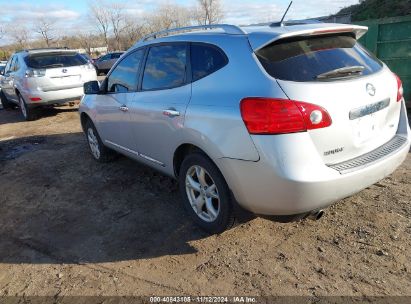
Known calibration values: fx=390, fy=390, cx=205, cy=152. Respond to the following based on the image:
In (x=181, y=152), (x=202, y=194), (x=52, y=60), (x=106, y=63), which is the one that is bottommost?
(x=106, y=63)

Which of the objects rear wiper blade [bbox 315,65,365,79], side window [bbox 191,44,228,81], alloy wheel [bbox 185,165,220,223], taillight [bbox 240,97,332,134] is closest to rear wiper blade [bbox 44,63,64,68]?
side window [bbox 191,44,228,81]

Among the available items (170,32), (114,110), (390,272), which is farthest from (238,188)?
(114,110)

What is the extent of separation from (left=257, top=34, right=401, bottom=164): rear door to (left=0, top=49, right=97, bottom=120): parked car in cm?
771

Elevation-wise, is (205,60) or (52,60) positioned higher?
(205,60)

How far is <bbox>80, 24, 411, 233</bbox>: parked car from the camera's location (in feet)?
8.67

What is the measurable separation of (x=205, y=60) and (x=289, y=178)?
51.5 inches

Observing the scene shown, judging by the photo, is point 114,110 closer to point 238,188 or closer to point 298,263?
point 238,188

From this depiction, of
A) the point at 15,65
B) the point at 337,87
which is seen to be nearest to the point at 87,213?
the point at 337,87

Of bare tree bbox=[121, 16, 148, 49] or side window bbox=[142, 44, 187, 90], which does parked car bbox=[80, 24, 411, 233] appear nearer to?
side window bbox=[142, 44, 187, 90]

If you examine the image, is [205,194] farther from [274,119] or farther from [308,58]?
[308,58]

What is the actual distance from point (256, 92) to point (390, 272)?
164cm

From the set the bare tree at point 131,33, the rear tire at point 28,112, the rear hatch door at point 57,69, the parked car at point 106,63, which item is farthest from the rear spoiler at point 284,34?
the bare tree at point 131,33

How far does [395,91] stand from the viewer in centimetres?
332

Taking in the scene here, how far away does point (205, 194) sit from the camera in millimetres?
3424
